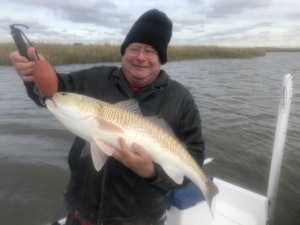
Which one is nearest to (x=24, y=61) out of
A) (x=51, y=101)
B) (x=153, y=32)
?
(x=51, y=101)

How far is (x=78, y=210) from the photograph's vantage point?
2.98 m

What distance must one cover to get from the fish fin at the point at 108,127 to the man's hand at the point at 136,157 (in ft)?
0.34

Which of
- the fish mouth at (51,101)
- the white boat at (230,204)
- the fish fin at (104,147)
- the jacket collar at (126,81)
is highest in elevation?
the jacket collar at (126,81)

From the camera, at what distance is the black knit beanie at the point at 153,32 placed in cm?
322

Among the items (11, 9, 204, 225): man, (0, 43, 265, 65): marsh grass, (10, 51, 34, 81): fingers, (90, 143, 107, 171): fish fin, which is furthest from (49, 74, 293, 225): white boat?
(0, 43, 265, 65): marsh grass

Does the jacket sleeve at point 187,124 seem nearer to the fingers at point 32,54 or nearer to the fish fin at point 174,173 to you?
the fish fin at point 174,173

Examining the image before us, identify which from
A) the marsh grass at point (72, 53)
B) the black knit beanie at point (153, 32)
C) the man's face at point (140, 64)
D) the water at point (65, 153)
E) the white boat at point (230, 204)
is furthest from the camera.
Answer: the marsh grass at point (72, 53)

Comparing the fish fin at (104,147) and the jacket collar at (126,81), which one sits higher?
the jacket collar at (126,81)

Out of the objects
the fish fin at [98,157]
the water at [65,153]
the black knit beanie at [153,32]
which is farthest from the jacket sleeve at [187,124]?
the water at [65,153]

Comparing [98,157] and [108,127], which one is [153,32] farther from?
[98,157]

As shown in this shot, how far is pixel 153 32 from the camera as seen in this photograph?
325 cm

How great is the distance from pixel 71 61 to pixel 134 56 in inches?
976

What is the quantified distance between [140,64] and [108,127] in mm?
816

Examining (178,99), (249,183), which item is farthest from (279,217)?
(178,99)
